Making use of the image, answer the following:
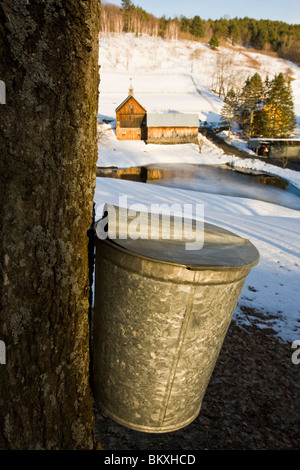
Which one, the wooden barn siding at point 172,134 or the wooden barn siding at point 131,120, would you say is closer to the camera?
the wooden barn siding at point 172,134

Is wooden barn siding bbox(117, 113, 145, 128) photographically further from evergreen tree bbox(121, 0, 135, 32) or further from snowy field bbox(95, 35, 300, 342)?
evergreen tree bbox(121, 0, 135, 32)

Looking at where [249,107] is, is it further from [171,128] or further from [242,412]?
[242,412]

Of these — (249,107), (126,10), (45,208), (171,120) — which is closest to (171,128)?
(171,120)

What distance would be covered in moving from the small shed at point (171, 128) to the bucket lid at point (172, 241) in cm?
3964

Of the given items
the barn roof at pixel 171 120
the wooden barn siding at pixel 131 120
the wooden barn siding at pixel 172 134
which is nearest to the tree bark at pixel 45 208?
the wooden barn siding at pixel 172 134

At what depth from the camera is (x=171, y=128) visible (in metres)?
40.8

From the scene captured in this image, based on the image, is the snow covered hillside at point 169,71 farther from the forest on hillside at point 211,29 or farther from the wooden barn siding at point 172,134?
the wooden barn siding at point 172,134

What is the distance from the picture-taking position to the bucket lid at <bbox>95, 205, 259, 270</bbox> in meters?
1.87

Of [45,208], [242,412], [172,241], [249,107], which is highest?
[249,107]

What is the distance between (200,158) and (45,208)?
34714 millimetres

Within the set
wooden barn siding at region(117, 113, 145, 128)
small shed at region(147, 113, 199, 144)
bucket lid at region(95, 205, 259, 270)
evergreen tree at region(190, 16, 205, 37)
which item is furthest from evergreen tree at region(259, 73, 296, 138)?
evergreen tree at region(190, 16, 205, 37)

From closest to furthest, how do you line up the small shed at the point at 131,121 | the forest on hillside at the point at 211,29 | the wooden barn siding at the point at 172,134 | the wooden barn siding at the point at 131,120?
1. the wooden barn siding at the point at 172,134
2. the small shed at the point at 131,121
3. the wooden barn siding at the point at 131,120
4. the forest on hillside at the point at 211,29

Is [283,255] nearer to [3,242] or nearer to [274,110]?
[3,242]

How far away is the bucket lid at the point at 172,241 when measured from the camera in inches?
73.5
